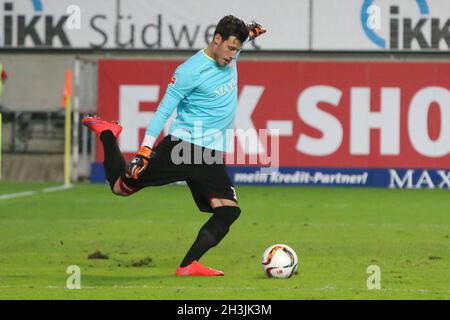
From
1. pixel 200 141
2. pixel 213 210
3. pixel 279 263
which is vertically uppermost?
pixel 200 141

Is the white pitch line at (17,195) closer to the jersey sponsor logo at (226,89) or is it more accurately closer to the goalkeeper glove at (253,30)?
the goalkeeper glove at (253,30)

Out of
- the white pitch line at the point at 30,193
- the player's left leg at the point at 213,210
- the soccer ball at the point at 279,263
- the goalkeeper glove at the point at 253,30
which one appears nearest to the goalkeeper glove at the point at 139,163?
the player's left leg at the point at 213,210

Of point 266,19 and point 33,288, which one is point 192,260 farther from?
point 266,19

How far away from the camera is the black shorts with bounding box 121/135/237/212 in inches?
454

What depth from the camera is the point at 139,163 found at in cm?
1127

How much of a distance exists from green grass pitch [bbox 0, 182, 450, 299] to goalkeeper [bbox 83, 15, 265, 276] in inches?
30.0

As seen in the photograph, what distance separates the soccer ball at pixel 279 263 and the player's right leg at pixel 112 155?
152cm

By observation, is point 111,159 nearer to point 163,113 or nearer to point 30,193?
point 163,113

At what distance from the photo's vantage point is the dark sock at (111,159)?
11812mm

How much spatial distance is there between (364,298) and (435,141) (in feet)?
60.9

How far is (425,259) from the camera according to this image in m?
13.7

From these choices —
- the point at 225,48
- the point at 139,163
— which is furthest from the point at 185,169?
the point at 225,48

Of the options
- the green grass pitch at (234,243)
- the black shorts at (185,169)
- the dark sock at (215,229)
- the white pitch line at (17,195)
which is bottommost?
the green grass pitch at (234,243)

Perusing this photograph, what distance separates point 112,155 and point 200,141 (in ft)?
3.26
